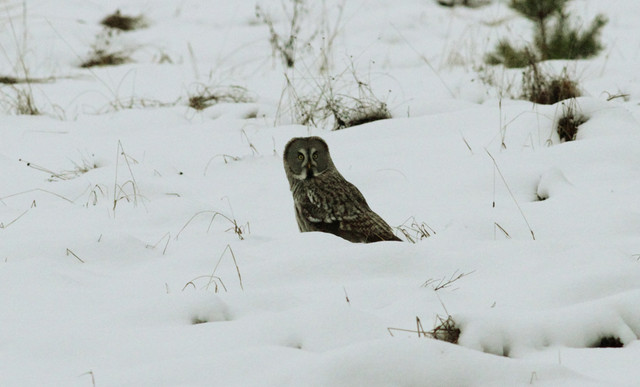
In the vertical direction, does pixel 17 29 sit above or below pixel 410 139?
above

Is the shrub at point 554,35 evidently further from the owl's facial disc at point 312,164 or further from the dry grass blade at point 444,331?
the dry grass blade at point 444,331

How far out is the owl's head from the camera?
4719 mm

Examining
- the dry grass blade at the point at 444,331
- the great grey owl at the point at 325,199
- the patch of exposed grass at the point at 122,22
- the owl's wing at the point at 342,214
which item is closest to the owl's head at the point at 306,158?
Result: the great grey owl at the point at 325,199

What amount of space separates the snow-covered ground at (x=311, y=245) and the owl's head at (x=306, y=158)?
0.32 m

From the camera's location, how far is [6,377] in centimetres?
217

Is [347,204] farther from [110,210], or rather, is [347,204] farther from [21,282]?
[21,282]

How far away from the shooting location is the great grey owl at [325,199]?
4164mm

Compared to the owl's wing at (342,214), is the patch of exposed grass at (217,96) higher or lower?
higher

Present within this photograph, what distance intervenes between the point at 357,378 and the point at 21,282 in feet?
4.88

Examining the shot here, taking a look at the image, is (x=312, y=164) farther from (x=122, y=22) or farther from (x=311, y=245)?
(x=122, y=22)

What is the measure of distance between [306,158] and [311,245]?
1.34 m

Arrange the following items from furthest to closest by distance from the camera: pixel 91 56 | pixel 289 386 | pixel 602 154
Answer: pixel 91 56 < pixel 602 154 < pixel 289 386

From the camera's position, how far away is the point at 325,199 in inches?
175

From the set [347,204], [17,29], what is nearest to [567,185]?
[347,204]
